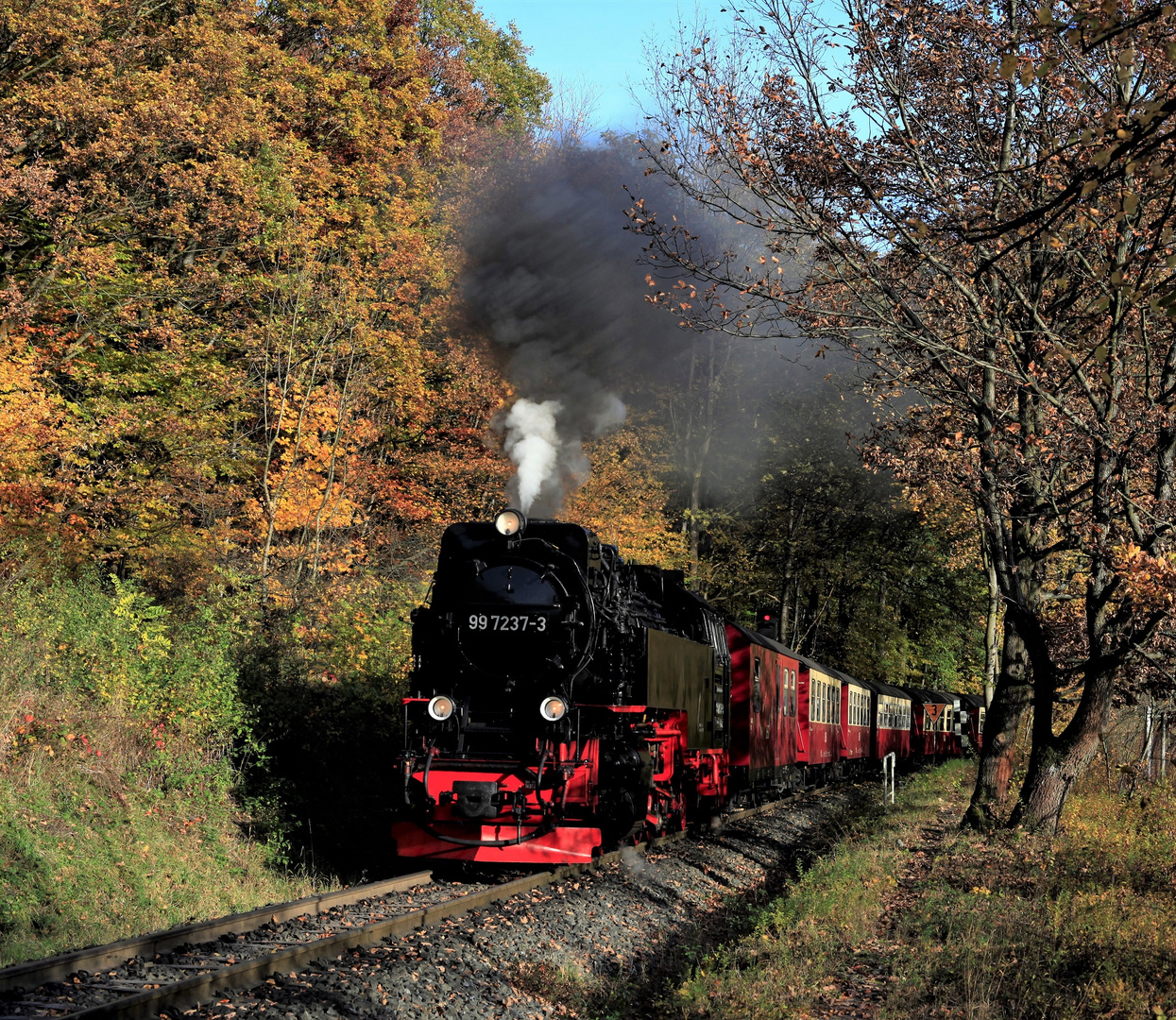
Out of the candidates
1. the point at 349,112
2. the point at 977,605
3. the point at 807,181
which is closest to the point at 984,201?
the point at 807,181

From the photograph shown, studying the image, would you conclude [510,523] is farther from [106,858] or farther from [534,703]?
[106,858]

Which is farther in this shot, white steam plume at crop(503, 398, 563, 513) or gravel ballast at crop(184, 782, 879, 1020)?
white steam plume at crop(503, 398, 563, 513)

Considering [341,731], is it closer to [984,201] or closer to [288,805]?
[288,805]

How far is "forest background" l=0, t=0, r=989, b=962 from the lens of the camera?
11367 millimetres

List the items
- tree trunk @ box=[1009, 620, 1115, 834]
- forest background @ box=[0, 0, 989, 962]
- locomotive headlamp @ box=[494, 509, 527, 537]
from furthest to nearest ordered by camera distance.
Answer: tree trunk @ box=[1009, 620, 1115, 834]
forest background @ box=[0, 0, 989, 962]
locomotive headlamp @ box=[494, 509, 527, 537]

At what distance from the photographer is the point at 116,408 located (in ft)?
58.8

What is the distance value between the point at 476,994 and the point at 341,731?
8.26m

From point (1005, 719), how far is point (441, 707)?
9.41m

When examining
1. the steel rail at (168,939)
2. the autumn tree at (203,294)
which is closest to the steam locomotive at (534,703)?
the steel rail at (168,939)

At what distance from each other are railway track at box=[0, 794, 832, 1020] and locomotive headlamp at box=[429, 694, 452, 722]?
1469mm

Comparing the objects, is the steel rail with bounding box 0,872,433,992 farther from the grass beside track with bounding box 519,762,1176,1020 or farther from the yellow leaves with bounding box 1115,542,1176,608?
the yellow leaves with bounding box 1115,542,1176,608

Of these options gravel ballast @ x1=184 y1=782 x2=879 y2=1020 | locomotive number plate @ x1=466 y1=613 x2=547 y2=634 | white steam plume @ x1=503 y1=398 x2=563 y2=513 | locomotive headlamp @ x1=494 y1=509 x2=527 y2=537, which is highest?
white steam plume @ x1=503 y1=398 x2=563 y2=513

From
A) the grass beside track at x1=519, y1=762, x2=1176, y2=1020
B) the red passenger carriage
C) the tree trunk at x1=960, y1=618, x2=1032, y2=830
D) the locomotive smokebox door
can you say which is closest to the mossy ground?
the locomotive smokebox door

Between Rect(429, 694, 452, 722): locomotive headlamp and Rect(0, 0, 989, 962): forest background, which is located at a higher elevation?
Rect(0, 0, 989, 962): forest background
